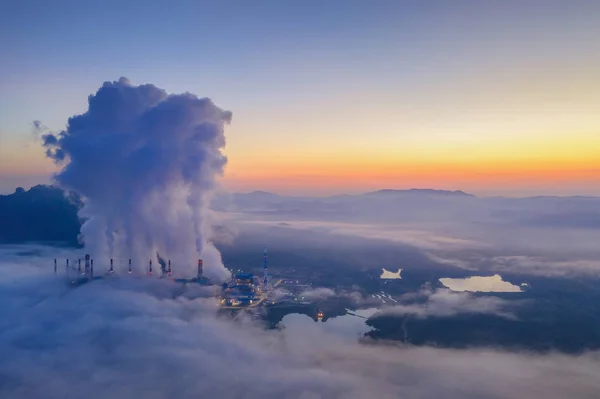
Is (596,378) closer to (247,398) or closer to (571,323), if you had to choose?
(571,323)

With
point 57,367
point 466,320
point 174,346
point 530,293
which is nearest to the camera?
point 57,367

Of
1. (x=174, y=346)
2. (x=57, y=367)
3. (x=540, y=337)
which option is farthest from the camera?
(x=540, y=337)

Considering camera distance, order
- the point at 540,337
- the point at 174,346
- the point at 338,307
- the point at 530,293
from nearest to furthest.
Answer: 1. the point at 174,346
2. the point at 540,337
3. the point at 338,307
4. the point at 530,293

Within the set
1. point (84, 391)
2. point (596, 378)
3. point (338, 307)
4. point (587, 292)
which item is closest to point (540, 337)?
point (596, 378)

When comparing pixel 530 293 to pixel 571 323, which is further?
pixel 530 293

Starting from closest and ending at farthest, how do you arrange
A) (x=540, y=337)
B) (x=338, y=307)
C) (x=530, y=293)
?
(x=540, y=337), (x=338, y=307), (x=530, y=293)

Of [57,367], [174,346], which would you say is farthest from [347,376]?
[57,367]

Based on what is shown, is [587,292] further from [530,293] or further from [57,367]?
[57,367]

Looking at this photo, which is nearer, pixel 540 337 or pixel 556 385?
pixel 556 385
